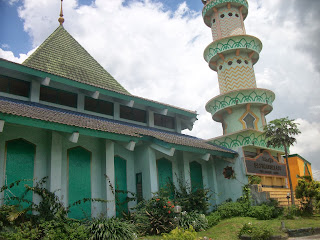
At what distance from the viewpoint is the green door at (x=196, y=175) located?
1572 cm

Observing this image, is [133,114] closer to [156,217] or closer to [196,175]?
[196,175]

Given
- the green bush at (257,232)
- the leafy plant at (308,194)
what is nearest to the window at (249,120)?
the leafy plant at (308,194)

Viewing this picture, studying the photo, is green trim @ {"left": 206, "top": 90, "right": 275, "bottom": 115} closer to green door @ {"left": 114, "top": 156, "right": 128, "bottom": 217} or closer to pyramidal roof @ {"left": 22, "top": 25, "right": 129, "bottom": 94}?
pyramidal roof @ {"left": 22, "top": 25, "right": 129, "bottom": 94}

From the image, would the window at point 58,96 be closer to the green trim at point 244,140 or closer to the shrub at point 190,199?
the shrub at point 190,199

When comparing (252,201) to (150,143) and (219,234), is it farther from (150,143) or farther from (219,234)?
(150,143)

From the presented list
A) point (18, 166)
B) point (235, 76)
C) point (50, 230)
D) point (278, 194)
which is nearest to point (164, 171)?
point (278, 194)

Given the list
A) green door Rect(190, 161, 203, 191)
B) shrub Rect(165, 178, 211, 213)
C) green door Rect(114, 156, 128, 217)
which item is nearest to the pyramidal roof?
green door Rect(114, 156, 128, 217)

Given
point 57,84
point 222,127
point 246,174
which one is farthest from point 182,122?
point 57,84

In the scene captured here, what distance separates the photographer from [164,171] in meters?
14.6

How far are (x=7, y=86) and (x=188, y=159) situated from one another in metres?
8.73

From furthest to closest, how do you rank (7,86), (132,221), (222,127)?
(222,127), (7,86), (132,221)

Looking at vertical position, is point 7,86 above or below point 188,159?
above

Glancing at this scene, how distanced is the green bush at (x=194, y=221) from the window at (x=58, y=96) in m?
6.86

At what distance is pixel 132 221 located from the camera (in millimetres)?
11602
